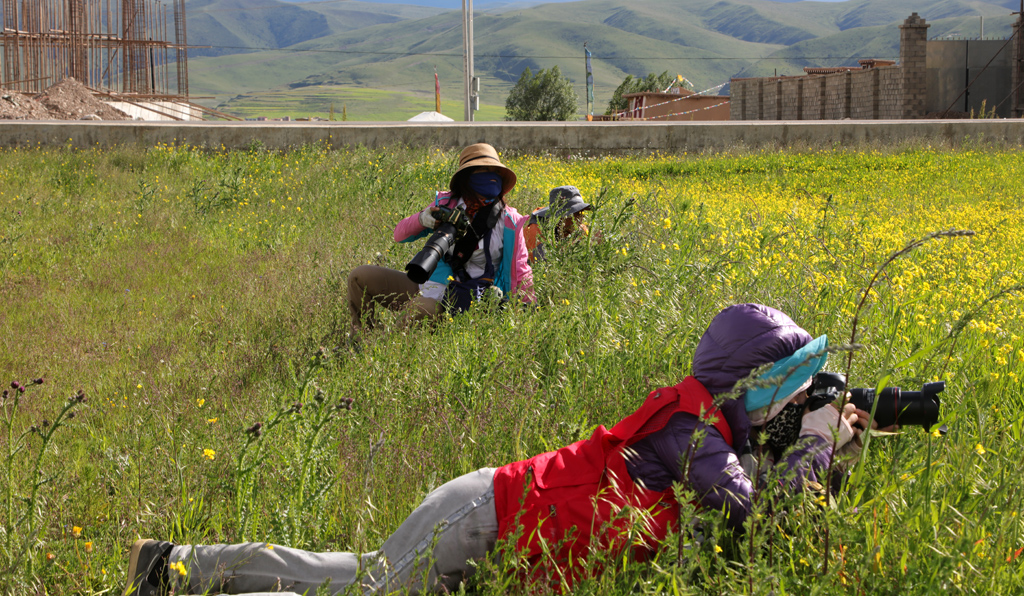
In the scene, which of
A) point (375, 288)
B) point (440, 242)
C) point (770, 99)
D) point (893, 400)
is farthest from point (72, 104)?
point (770, 99)

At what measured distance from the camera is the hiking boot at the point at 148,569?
203cm

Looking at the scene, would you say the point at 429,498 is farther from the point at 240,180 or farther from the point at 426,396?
the point at 240,180

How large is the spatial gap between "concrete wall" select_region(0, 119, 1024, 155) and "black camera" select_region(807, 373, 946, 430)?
37.1 ft

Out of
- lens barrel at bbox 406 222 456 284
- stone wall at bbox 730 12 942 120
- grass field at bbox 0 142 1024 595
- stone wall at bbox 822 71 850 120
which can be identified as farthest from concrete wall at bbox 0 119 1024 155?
stone wall at bbox 822 71 850 120

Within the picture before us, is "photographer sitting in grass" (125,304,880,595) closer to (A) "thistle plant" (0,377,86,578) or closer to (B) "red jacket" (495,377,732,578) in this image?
(B) "red jacket" (495,377,732,578)

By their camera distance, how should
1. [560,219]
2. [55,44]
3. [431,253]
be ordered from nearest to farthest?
[431,253], [560,219], [55,44]

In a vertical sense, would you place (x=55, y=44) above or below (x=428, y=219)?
above

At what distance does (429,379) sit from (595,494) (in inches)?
49.8

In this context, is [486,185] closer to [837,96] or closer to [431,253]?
[431,253]

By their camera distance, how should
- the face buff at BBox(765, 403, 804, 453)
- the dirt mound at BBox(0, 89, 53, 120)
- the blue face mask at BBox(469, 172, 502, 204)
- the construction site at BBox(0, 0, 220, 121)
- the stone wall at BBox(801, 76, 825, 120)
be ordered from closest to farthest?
1. the face buff at BBox(765, 403, 804, 453)
2. the blue face mask at BBox(469, 172, 502, 204)
3. the dirt mound at BBox(0, 89, 53, 120)
4. the construction site at BBox(0, 0, 220, 121)
5. the stone wall at BBox(801, 76, 825, 120)

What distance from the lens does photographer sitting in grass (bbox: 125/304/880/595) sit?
2010 millimetres

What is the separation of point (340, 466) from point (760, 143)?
13.8m

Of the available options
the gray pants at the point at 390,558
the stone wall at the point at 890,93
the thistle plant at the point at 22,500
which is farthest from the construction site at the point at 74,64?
the stone wall at the point at 890,93

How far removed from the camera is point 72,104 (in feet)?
77.8
